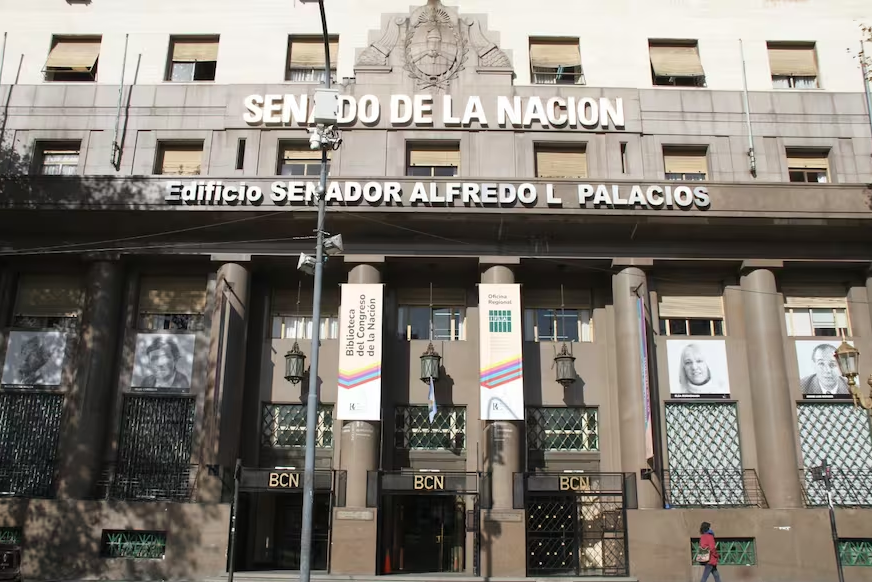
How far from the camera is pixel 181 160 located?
26.7 m

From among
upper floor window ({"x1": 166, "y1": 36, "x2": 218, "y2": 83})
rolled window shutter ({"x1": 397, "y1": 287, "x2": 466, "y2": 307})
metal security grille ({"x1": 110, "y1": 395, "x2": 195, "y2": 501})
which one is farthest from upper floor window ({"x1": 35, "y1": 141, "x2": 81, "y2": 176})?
rolled window shutter ({"x1": 397, "y1": 287, "x2": 466, "y2": 307})

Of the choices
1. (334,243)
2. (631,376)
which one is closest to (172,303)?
(334,243)

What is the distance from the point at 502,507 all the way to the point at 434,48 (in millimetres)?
15407

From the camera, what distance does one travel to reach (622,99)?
26609 mm

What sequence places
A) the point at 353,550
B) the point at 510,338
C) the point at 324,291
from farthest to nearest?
the point at 324,291
the point at 510,338
the point at 353,550

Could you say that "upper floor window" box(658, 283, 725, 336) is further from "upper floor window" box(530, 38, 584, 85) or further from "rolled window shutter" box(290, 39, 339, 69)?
"rolled window shutter" box(290, 39, 339, 69)

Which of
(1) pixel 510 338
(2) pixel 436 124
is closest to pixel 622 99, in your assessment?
(2) pixel 436 124

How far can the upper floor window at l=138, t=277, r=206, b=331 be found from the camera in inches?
1000

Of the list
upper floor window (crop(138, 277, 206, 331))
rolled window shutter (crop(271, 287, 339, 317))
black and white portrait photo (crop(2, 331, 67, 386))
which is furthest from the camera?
rolled window shutter (crop(271, 287, 339, 317))

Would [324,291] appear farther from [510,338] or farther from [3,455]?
[3,455]

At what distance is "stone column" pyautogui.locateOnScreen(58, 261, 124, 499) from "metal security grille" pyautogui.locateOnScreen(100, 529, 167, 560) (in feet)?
4.98

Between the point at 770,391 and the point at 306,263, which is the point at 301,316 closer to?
the point at 306,263

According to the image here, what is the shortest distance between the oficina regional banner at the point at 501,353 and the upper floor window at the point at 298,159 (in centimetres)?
723

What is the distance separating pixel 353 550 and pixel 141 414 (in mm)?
8063
